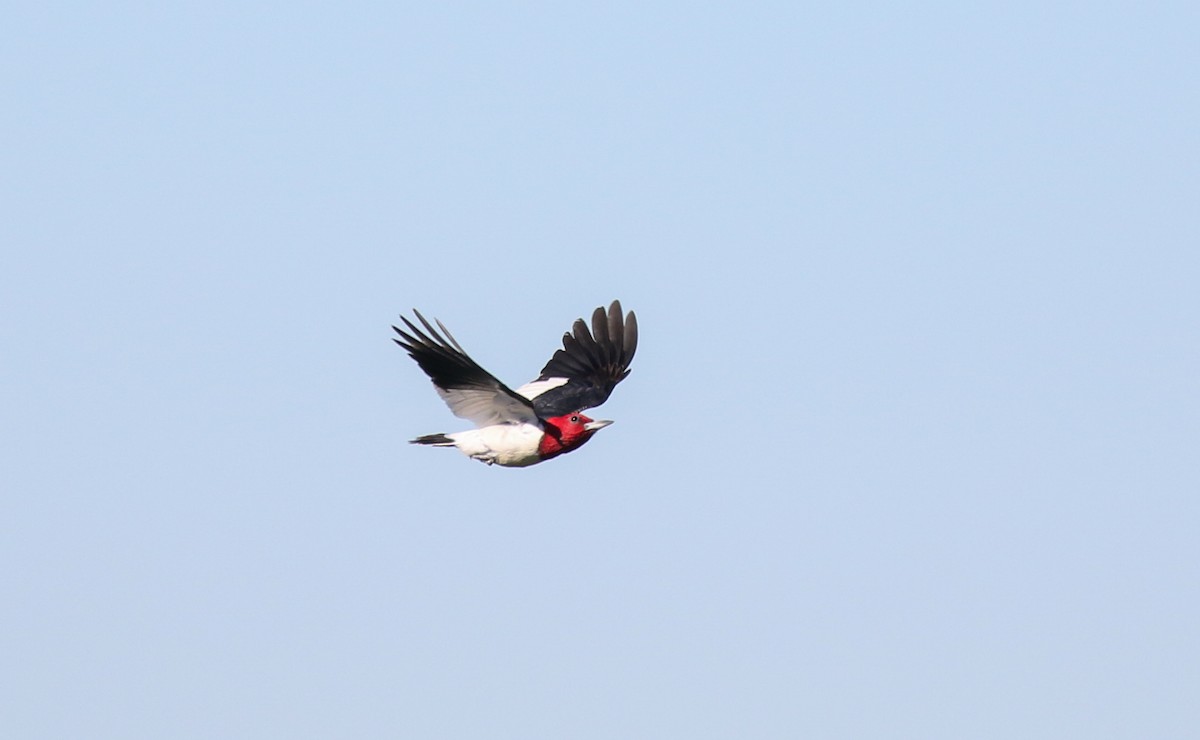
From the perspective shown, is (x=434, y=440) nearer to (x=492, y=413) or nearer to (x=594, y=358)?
(x=492, y=413)

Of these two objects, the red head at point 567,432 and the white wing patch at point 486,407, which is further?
the red head at point 567,432

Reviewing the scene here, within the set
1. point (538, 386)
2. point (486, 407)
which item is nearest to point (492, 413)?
point (486, 407)

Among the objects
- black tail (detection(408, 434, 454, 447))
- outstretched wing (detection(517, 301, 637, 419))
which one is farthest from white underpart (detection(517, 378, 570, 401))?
black tail (detection(408, 434, 454, 447))

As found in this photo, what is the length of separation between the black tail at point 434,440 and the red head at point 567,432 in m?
1.52

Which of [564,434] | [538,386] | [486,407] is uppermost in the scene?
[538,386]

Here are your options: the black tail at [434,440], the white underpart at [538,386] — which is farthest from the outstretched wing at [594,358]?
the black tail at [434,440]

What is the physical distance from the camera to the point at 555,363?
3322 cm

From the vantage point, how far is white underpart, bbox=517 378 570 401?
3200 cm

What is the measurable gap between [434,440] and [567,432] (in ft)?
7.12

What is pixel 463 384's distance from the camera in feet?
92.7

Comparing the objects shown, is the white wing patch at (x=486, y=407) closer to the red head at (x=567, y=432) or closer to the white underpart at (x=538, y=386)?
the red head at (x=567, y=432)

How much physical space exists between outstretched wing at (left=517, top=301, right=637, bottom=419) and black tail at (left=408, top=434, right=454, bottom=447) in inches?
115

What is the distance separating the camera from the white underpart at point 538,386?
105 feet

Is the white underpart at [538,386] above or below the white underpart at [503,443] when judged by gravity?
above
